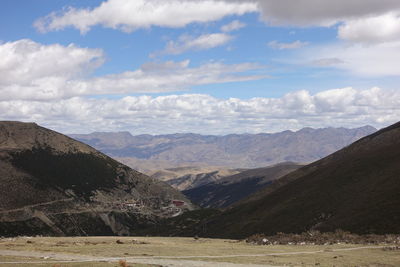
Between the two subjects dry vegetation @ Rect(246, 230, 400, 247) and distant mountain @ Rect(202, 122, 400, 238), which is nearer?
dry vegetation @ Rect(246, 230, 400, 247)

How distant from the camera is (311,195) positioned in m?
132

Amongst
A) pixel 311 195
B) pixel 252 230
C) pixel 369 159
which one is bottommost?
pixel 252 230

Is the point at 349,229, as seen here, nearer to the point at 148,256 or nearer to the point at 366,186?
the point at 366,186

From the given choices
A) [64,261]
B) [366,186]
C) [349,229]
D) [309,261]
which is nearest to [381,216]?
[349,229]

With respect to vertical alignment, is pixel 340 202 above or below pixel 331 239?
above

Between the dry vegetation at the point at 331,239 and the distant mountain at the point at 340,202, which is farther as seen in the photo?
the distant mountain at the point at 340,202

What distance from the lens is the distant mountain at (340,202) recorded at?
301 feet

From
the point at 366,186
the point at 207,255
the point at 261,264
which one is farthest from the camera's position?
the point at 366,186

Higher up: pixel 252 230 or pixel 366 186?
pixel 366 186

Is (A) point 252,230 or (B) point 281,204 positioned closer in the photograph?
(A) point 252,230

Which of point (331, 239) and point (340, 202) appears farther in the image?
point (340, 202)

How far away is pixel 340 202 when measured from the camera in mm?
113062

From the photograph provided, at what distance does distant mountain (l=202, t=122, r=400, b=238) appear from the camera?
91.8m

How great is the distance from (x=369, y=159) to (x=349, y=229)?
56.7 metres
